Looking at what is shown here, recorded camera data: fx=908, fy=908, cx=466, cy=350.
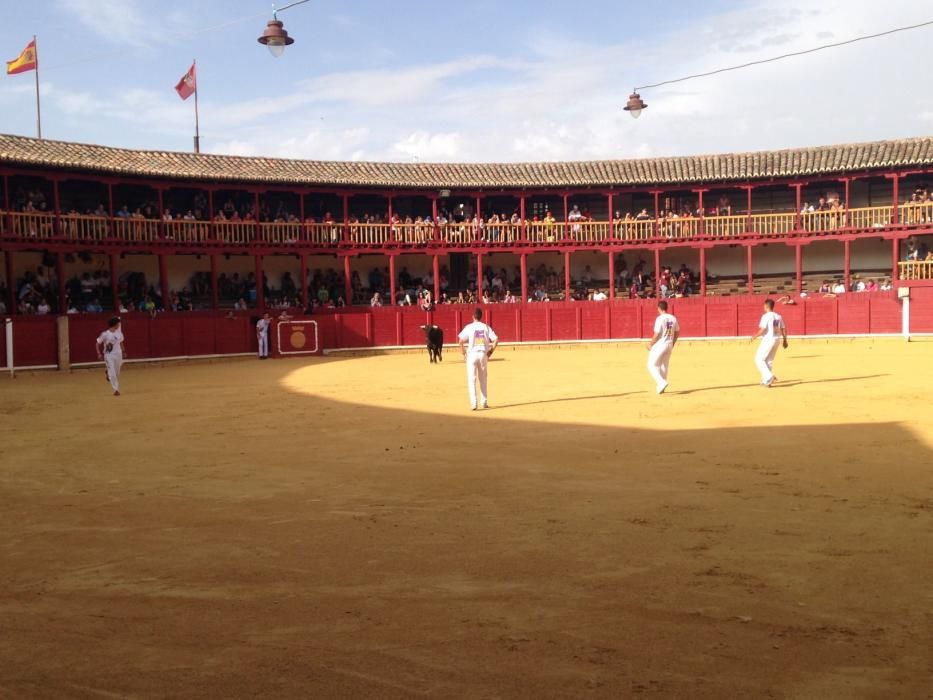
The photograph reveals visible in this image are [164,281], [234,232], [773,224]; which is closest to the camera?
[164,281]

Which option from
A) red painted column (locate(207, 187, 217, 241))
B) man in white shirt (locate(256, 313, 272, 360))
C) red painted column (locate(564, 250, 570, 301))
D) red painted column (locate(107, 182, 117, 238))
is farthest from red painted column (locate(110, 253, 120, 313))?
red painted column (locate(564, 250, 570, 301))

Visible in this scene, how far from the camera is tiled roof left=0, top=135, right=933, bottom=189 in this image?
95.6 feet

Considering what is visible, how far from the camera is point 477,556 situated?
548cm

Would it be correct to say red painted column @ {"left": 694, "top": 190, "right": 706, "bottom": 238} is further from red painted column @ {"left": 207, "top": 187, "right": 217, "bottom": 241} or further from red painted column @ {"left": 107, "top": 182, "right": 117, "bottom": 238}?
red painted column @ {"left": 107, "top": 182, "right": 117, "bottom": 238}

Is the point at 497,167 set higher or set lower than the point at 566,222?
higher

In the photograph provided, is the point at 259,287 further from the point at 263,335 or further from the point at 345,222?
the point at 345,222

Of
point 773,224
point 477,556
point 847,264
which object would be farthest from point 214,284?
point 477,556

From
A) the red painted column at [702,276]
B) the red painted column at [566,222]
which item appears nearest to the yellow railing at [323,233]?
the red painted column at [566,222]

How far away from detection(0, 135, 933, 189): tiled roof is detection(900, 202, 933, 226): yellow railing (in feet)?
4.78

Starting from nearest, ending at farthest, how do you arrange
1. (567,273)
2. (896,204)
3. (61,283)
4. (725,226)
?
(61,283)
(896,204)
(725,226)
(567,273)

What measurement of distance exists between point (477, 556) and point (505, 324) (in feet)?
91.3

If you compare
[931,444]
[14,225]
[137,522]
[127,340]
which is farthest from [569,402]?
[14,225]

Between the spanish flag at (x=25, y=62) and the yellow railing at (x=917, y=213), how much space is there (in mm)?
30602

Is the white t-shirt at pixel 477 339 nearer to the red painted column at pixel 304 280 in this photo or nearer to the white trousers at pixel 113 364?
the white trousers at pixel 113 364
